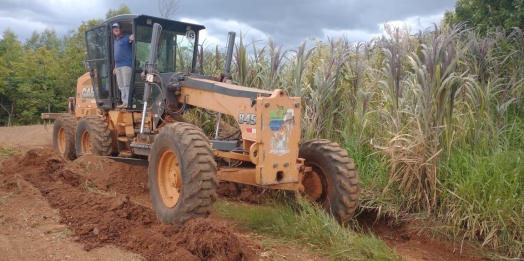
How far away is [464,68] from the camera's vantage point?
654 centimetres

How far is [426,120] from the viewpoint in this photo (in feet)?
17.7

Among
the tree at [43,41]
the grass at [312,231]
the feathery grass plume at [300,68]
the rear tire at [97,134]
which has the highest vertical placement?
the tree at [43,41]

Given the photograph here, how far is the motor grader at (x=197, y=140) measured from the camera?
4719mm

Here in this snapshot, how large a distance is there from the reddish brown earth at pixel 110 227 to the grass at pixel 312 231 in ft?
0.63

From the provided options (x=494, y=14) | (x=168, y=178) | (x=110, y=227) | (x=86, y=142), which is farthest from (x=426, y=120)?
Result: (x=86, y=142)

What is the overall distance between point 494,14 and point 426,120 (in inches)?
154

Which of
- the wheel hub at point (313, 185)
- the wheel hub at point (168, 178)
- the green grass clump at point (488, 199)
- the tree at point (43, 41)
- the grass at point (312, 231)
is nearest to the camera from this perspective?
the grass at point (312, 231)

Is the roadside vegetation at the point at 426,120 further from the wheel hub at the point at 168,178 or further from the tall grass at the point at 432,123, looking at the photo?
the wheel hub at the point at 168,178

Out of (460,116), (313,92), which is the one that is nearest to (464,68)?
(460,116)

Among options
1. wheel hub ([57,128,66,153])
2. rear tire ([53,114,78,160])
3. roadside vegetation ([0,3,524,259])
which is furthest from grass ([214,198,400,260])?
wheel hub ([57,128,66,153])

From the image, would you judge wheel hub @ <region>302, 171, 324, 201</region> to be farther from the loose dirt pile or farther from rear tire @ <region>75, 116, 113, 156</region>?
rear tire @ <region>75, 116, 113, 156</region>

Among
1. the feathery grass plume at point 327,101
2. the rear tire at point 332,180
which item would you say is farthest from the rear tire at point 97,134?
the rear tire at point 332,180

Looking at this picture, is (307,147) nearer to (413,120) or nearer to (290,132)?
(290,132)

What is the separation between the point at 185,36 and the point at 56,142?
13.0 ft
